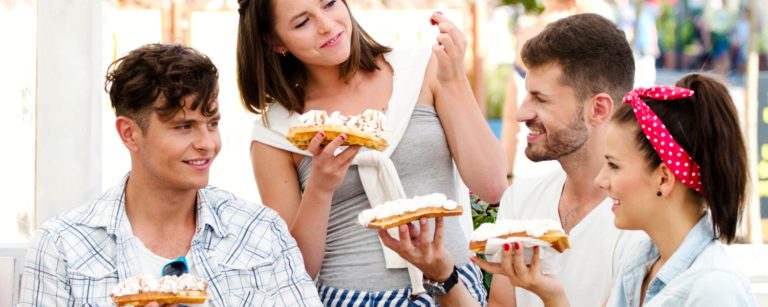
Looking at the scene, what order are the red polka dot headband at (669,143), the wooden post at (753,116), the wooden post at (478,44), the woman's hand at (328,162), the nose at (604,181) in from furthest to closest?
the wooden post at (753,116)
the wooden post at (478,44)
the woman's hand at (328,162)
the nose at (604,181)
the red polka dot headband at (669,143)

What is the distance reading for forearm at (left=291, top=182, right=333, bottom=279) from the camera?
2.34 meters

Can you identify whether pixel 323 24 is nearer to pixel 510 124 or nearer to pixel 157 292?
pixel 157 292

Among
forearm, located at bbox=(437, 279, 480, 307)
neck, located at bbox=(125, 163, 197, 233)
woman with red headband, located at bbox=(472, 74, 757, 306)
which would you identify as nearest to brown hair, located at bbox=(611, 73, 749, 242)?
woman with red headband, located at bbox=(472, 74, 757, 306)

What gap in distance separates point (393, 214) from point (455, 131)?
0.49 metres

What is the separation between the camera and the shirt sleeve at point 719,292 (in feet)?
5.27

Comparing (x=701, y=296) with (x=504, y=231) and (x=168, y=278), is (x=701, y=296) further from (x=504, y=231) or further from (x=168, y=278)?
(x=168, y=278)

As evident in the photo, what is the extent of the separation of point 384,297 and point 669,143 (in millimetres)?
1192

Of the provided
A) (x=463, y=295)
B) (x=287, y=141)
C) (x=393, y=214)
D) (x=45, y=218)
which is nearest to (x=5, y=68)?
(x=45, y=218)

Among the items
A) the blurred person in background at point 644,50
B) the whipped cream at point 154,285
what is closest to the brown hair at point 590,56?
the whipped cream at point 154,285

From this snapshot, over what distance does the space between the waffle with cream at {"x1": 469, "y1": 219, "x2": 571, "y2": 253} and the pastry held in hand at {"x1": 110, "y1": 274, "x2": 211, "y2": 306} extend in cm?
92

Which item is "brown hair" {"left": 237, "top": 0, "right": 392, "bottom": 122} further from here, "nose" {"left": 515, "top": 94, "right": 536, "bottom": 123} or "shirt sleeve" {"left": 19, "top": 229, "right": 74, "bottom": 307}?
"shirt sleeve" {"left": 19, "top": 229, "right": 74, "bottom": 307}

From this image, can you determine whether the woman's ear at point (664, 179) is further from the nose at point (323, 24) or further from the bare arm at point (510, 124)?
the bare arm at point (510, 124)

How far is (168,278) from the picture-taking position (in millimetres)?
1993

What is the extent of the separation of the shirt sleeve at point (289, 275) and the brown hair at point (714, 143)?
4.25 ft
